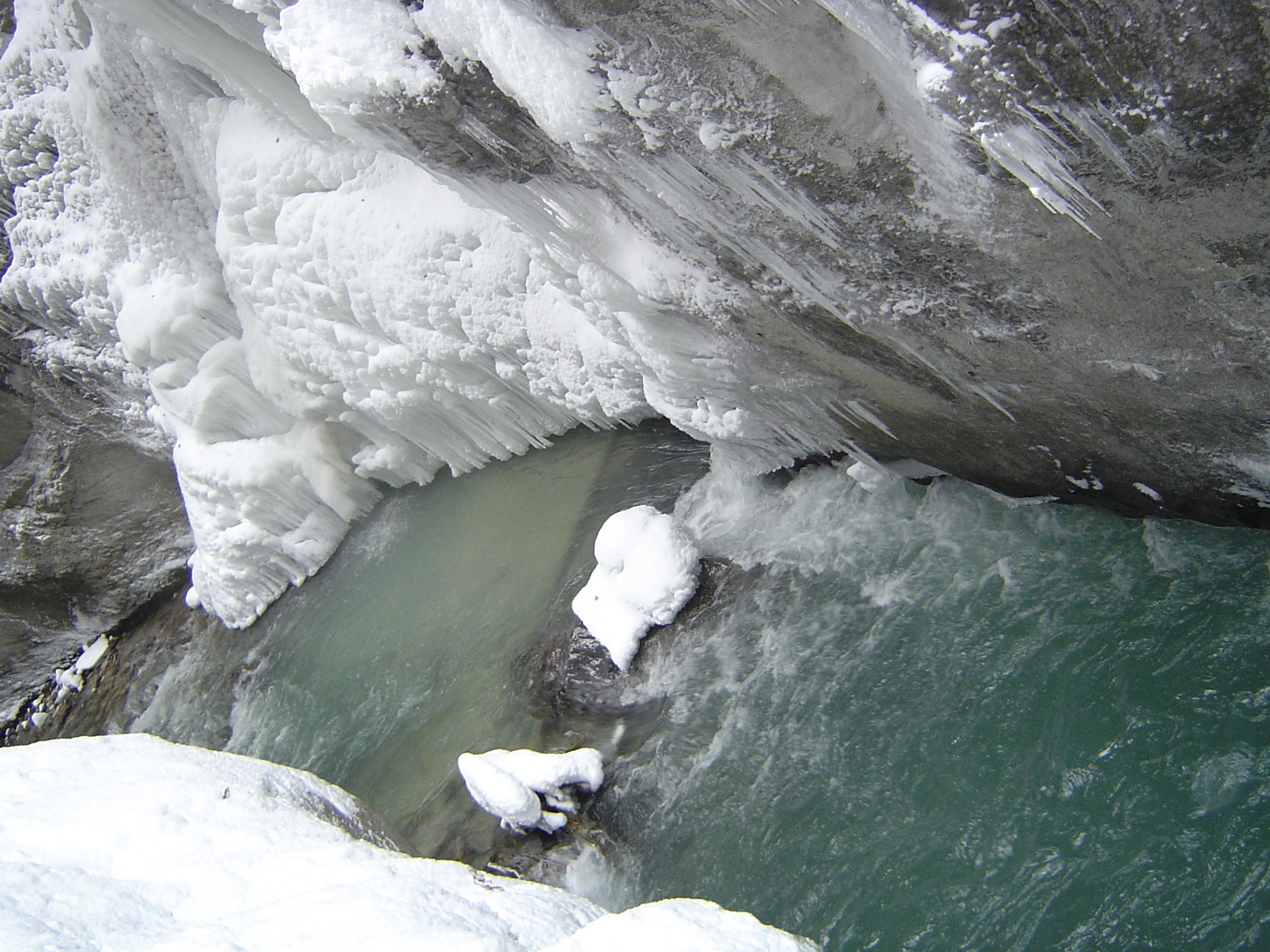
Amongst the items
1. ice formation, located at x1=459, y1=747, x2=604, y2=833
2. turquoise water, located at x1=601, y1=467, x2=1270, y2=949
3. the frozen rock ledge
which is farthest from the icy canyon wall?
the frozen rock ledge

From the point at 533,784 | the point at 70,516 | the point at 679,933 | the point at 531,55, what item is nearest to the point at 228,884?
the point at 679,933

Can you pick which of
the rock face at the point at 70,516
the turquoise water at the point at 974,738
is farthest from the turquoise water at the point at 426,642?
the rock face at the point at 70,516

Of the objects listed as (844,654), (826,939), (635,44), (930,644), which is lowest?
(826,939)

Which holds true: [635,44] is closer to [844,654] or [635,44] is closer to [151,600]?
[844,654]

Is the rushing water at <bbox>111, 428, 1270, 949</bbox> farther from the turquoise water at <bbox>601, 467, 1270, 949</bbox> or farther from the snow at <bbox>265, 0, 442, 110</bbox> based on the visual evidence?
the snow at <bbox>265, 0, 442, 110</bbox>

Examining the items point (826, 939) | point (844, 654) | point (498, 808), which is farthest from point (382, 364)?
point (826, 939)

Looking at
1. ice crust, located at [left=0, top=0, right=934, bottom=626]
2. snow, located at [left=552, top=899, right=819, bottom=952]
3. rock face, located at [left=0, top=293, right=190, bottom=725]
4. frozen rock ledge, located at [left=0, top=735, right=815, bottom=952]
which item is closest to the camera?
snow, located at [left=552, top=899, right=819, bottom=952]
